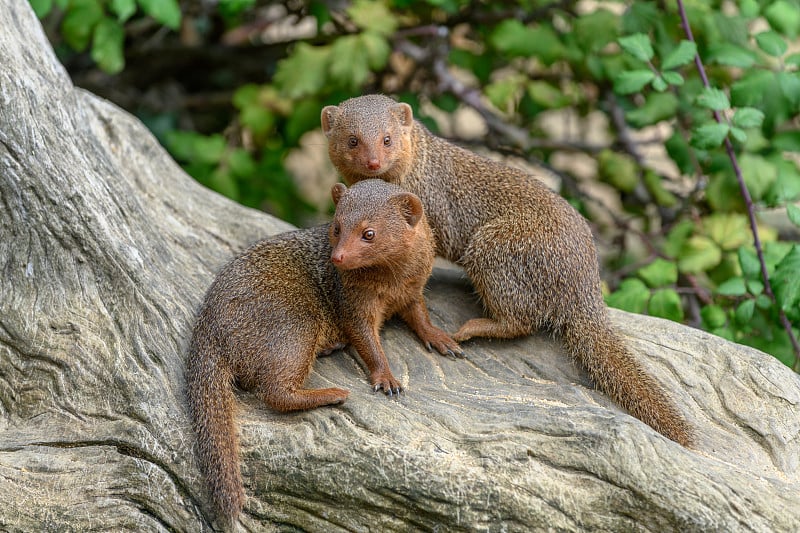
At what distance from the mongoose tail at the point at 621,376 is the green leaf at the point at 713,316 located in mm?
1139

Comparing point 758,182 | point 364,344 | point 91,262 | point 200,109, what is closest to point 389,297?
point 364,344

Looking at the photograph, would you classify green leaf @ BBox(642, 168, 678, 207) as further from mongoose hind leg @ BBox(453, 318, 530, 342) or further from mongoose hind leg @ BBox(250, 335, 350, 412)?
mongoose hind leg @ BBox(250, 335, 350, 412)

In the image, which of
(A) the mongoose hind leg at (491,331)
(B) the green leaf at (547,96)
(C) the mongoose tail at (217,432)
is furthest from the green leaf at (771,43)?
(C) the mongoose tail at (217,432)

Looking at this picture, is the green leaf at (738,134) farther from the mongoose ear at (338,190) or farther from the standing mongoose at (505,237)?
the mongoose ear at (338,190)

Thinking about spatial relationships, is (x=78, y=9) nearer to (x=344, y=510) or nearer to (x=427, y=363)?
(x=427, y=363)

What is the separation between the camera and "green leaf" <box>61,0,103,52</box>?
17.3 feet

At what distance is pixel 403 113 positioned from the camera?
413 centimetres

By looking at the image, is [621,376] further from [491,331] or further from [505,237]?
[505,237]

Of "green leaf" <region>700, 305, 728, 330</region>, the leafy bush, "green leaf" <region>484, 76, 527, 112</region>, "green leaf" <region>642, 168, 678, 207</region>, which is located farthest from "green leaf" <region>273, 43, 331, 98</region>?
"green leaf" <region>700, 305, 728, 330</region>

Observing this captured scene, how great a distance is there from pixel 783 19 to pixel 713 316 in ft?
5.14

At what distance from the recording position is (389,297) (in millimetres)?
3557

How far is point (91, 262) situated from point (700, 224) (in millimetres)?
3579

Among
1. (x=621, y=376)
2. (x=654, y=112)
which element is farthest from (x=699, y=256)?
(x=621, y=376)

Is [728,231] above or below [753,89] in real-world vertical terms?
below
